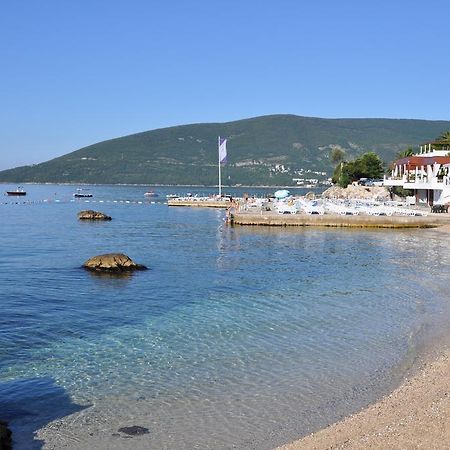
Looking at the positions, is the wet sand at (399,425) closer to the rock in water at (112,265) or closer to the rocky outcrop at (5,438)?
the rocky outcrop at (5,438)

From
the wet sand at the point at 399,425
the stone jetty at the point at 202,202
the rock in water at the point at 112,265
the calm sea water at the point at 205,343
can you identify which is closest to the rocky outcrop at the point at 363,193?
the stone jetty at the point at 202,202

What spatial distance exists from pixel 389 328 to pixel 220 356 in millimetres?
5603

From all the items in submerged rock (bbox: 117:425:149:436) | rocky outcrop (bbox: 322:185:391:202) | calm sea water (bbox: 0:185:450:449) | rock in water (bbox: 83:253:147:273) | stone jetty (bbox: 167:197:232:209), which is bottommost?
submerged rock (bbox: 117:425:149:436)

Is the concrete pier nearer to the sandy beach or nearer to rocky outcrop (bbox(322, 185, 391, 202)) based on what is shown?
rocky outcrop (bbox(322, 185, 391, 202))

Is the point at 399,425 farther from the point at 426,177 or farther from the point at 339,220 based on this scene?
the point at 426,177

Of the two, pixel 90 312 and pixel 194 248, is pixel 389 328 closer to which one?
pixel 90 312

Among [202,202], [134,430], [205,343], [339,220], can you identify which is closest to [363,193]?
[202,202]

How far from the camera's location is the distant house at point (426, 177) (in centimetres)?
6506

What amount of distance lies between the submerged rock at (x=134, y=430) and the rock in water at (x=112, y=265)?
17362 millimetres

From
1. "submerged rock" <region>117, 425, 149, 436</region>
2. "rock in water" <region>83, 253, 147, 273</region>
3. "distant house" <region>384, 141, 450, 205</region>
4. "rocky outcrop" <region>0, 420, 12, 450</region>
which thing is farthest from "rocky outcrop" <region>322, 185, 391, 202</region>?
"rocky outcrop" <region>0, 420, 12, 450</region>

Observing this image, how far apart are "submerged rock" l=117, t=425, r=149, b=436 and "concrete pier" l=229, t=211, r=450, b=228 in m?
42.4

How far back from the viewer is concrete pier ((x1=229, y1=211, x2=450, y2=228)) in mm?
50094

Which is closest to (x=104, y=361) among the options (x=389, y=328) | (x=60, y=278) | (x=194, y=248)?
(x=389, y=328)

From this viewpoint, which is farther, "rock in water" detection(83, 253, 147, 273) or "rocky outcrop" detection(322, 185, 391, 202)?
"rocky outcrop" detection(322, 185, 391, 202)
